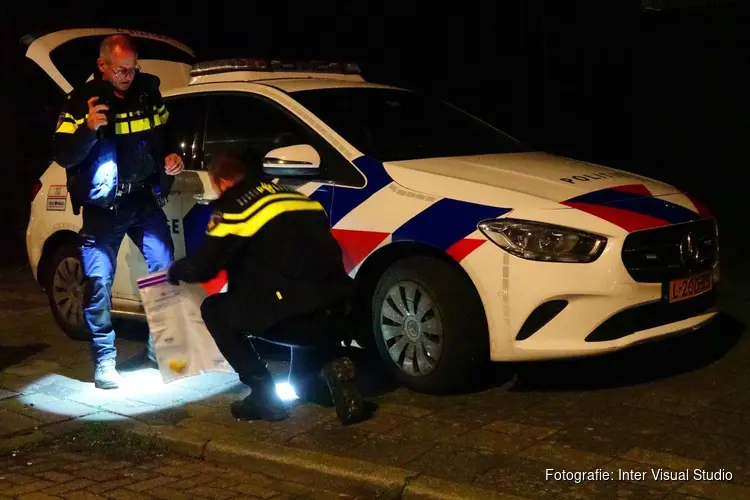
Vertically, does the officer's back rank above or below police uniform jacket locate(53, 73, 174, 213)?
below

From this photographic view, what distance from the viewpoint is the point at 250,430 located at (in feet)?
15.5

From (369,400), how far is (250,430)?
2.29 feet

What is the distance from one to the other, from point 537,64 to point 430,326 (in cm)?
768

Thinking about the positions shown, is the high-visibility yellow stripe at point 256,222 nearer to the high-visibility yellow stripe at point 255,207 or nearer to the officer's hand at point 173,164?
the high-visibility yellow stripe at point 255,207

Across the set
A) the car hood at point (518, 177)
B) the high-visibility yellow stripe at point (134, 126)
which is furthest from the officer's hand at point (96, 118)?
the car hood at point (518, 177)

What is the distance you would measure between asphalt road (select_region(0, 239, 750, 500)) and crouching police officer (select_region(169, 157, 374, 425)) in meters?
0.33

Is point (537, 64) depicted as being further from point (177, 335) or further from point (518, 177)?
point (177, 335)

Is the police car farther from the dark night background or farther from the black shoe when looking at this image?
the dark night background

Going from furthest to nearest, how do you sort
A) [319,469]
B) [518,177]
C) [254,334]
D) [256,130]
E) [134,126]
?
[256,130], [134,126], [518,177], [254,334], [319,469]

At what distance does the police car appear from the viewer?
4598mm

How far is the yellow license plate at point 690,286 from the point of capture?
4812 mm

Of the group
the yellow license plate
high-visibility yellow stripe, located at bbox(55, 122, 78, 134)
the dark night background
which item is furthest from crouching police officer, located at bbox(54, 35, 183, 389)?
the dark night background

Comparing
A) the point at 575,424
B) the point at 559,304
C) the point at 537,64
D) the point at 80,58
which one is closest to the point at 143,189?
the point at 80,58

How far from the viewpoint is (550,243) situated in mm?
4594
